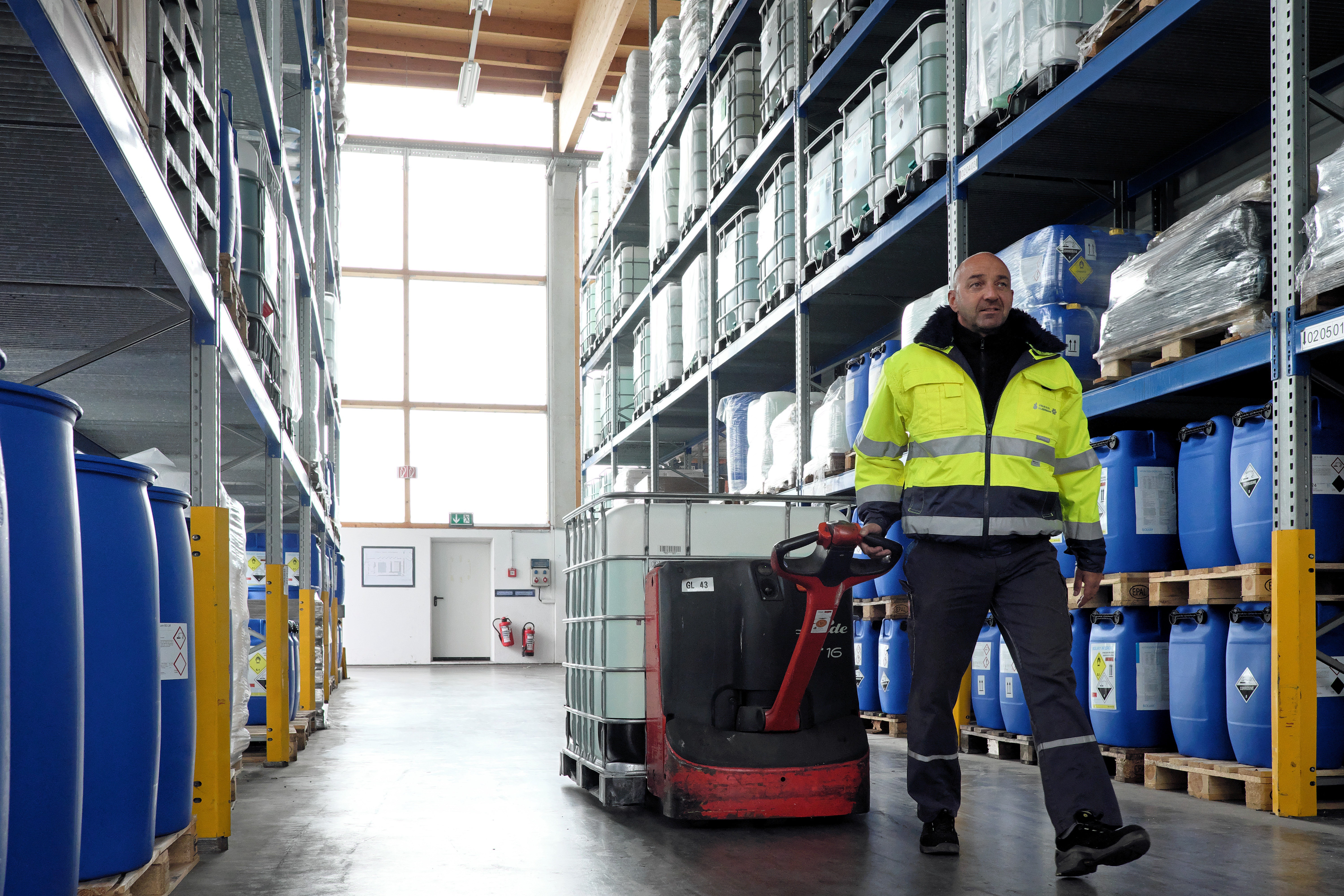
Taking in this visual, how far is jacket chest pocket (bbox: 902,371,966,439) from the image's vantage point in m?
3.56

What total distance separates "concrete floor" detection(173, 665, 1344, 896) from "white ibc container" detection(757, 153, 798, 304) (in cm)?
365

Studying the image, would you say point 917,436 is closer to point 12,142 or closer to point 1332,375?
point 1332,375

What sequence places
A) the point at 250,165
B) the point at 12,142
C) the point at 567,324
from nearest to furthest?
the point at 12,142, the point at 250,165, the point at 567,324

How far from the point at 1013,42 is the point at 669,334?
617 cm

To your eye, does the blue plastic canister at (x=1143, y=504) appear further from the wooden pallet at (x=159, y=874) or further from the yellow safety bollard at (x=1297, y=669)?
the wooden pallet at (x=159, y=874)

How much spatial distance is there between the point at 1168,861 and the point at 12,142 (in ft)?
11.9

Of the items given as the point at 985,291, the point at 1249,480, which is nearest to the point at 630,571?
the point at 985,291

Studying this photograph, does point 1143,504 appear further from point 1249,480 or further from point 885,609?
point 885,609

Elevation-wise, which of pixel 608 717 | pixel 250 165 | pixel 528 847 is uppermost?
pixel 250 165

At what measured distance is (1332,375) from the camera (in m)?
4.68

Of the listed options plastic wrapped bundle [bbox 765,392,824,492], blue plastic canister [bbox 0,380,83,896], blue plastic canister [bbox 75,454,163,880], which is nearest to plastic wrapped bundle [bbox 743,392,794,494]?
plastic wrapped bundle [bbox 765,392,824,492]

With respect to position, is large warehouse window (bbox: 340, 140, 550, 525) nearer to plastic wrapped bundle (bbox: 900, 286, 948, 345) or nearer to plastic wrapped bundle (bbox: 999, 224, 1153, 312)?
plastic wrapped bundle (bbox: 900, 286, 948, 345)

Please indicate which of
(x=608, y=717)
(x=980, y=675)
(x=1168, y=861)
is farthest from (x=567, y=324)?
(x=1168, y=861)

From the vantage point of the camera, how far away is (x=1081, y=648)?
5.41m
